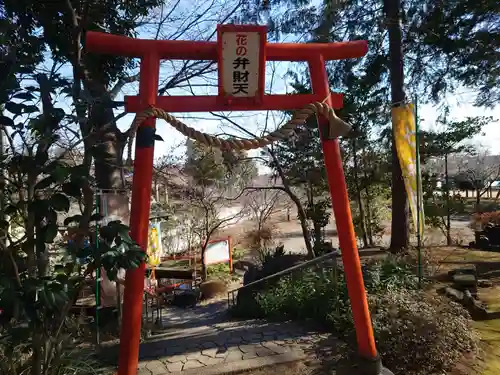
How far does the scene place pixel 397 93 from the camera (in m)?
7.77

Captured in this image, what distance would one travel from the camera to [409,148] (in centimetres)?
550

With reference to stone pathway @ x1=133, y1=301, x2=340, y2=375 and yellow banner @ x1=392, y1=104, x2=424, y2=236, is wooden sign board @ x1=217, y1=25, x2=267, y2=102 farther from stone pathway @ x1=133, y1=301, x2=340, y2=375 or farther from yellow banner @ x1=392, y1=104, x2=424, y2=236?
yellow banner @ x1=392, y1=104, x2=424, y2=236

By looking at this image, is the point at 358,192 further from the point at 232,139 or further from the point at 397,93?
the point at 232,139

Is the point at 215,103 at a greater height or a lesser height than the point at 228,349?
greater

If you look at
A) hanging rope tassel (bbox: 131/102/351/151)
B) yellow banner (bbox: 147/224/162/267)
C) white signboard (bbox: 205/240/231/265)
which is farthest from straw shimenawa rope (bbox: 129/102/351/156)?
white signboard (bbox: 205/240/231/265)

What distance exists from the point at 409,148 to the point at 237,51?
3.82m

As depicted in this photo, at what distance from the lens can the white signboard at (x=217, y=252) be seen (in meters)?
11.4

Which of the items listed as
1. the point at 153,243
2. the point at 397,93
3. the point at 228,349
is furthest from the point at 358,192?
the point at 228,349

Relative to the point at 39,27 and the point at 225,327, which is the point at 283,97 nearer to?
→ the point at 225,327

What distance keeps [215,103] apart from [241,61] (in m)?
0.40

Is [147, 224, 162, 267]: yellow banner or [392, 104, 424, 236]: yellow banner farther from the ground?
[392, 104, 424, 236]: yellow banner

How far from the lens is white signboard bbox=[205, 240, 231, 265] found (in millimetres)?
11445

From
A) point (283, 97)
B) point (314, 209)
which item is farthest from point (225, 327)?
point (314, 209)

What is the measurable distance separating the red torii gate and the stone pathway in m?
0.83
